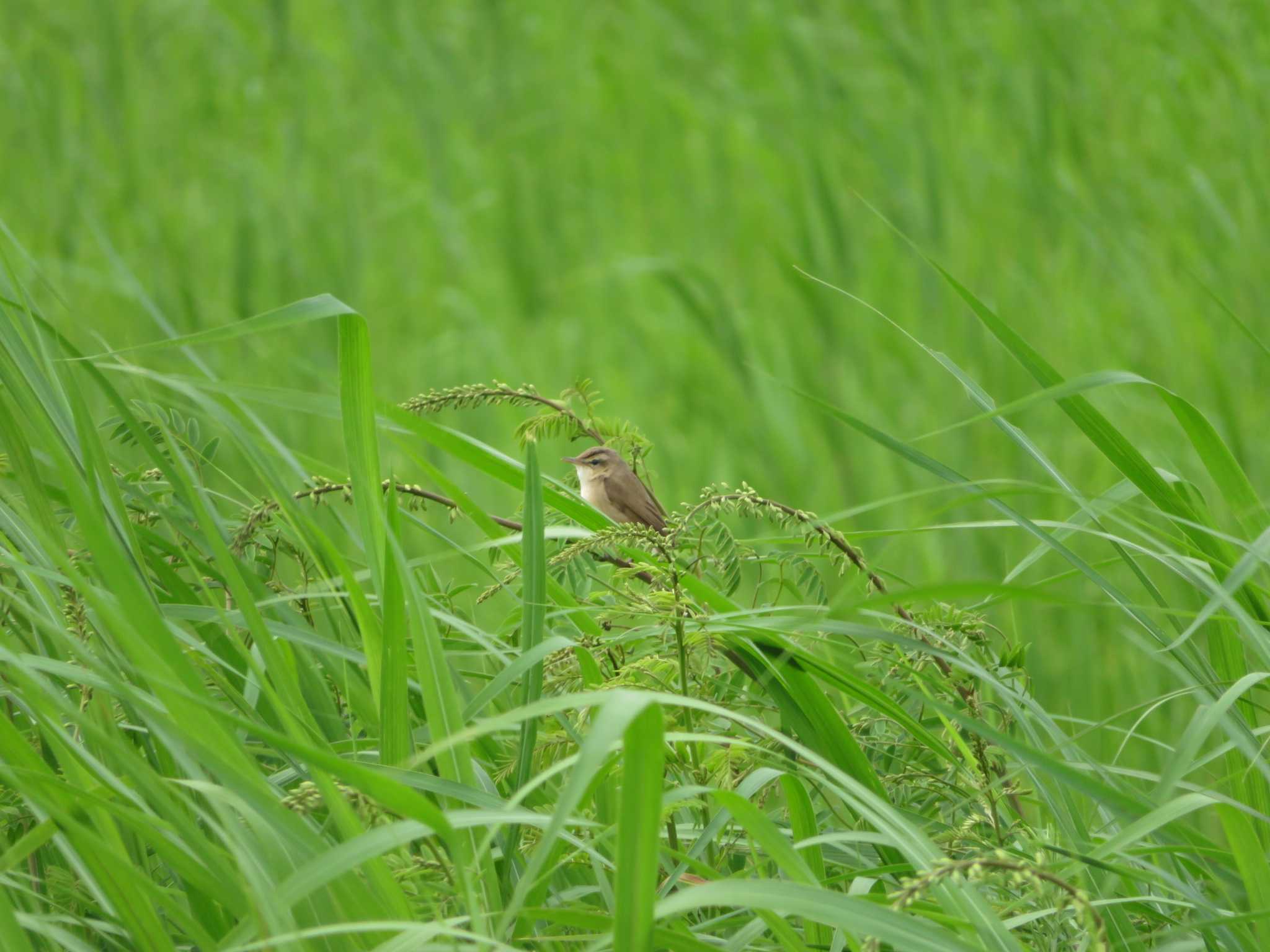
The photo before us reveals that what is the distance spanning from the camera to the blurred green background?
210 inches

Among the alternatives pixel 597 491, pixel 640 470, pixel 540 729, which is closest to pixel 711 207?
pixel 597 491

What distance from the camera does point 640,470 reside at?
8.92 ft

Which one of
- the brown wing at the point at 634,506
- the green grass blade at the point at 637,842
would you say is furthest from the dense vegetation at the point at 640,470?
the brown wing at the point at 634,506

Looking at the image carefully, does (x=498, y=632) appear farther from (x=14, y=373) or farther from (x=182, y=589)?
(x=14, y=373)

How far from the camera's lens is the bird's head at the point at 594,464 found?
10.7 ft

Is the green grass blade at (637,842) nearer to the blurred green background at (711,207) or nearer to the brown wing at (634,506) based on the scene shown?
the brown wing at (634,506)

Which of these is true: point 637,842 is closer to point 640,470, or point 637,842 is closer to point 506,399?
point 506,399

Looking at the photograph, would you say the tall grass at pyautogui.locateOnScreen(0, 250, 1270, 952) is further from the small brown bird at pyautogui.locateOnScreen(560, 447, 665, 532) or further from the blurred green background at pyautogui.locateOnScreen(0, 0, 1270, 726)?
the blurred green background at pyautogui.locateOnScreen(0, 0, 1270, 726)

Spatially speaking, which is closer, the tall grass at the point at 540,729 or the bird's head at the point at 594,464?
the tall grass at the point at 540,729

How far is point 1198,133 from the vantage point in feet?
21.8

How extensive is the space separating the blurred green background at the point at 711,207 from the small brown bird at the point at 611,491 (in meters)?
1.14

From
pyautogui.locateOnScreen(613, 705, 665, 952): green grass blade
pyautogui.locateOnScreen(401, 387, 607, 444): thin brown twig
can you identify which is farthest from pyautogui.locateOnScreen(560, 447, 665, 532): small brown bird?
pyautogui.locateOnScreen(613, 705, 665, 952): green grass blade

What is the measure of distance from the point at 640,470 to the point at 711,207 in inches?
178

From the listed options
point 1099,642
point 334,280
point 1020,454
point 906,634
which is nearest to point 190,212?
point 334,280
